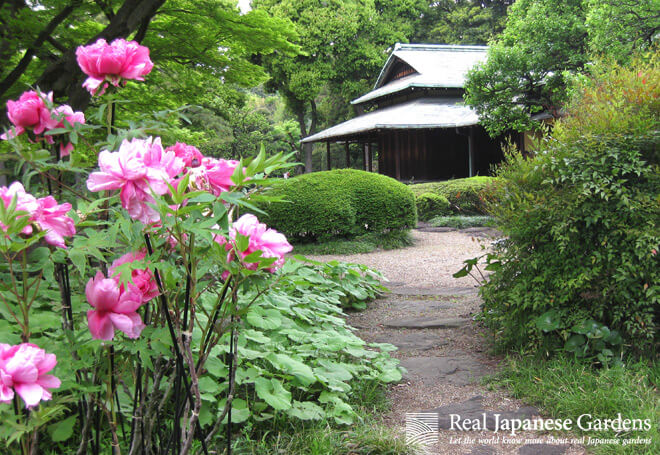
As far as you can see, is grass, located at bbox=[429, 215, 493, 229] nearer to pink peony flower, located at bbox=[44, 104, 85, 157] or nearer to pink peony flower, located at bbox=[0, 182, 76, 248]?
pink peony flower, located at bbox=[44, 104, 85, 157]

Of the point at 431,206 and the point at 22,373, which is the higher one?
the point at 22,373

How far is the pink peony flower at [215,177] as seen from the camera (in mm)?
1307

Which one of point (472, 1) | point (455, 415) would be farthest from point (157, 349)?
point (472, 1)

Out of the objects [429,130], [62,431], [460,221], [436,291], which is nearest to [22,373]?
[62,431]

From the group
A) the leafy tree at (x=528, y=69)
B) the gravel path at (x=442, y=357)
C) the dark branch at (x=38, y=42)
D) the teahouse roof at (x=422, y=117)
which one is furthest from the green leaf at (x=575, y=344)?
the teahouse roof at (x=422, y=117)

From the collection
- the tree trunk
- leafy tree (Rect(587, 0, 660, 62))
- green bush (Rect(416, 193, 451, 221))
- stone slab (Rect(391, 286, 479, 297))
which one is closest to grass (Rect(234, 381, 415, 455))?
stone slab (Rect(391, 286, 479, 297))

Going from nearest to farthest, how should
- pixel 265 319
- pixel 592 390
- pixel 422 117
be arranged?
pixel 265 319 → pixel 592 390 → pixel 422 117

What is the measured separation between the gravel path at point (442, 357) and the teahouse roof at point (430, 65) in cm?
1580

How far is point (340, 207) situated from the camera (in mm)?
10273

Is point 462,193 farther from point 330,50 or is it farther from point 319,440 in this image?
point 330,50

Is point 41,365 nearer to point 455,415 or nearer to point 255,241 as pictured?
point 255,241

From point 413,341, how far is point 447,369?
729 millimetres

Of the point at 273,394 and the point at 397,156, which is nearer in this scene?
the point at 273,394

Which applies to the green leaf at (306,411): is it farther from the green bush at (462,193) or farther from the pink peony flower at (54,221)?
the green bush at (462,193)
